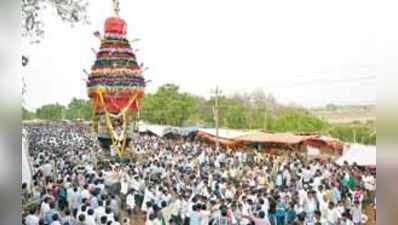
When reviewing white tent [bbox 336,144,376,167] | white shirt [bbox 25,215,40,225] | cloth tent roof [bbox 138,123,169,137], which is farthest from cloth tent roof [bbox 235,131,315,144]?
white shirt [bbox 25,215,40,225]

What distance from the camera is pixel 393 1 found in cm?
205

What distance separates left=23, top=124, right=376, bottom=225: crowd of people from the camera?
2158 mm

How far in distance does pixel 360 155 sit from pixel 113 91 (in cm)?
107

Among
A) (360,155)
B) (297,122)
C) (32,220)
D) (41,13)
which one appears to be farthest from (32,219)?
(360,155)

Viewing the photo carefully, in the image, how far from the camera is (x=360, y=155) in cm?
209

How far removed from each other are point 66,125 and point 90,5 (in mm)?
531

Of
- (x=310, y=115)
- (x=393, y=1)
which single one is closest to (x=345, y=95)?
(x=310, y=115)

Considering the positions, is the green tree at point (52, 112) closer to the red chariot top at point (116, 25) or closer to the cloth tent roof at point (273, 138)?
the red chariot top at point (116, 25)

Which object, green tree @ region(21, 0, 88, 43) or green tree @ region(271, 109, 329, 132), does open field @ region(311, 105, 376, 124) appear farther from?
green tree @ region(21, 0, 88, 43)

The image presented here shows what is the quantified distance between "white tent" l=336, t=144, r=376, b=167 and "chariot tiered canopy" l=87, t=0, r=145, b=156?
0.89m

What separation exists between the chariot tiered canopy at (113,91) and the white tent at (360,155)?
35.2 inches

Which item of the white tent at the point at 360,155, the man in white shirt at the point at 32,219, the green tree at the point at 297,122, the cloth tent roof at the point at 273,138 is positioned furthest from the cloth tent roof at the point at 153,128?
the white tent at the point at 360,155

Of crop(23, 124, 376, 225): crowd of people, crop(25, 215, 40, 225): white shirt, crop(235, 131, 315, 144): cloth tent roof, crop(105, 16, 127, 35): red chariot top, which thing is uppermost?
crop(105, 16, 127, 35): red chariot top

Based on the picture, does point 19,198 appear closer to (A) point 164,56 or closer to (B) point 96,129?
(B) point 96,129
